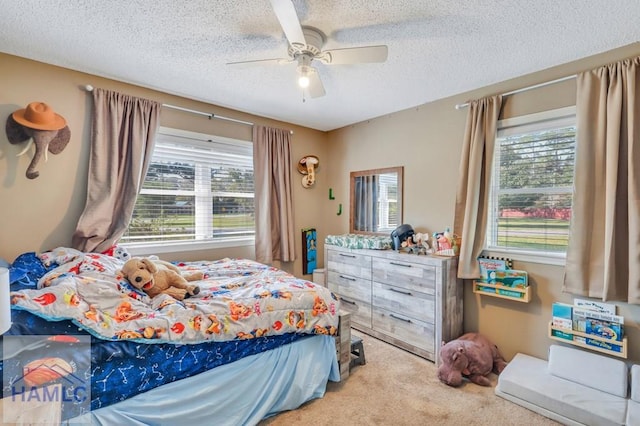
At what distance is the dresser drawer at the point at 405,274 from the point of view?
2581 mm

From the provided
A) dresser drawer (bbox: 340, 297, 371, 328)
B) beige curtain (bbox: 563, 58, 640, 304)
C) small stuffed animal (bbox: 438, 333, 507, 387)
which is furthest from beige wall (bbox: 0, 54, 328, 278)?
beige curtain (bbox: 563, 58, 640, 304)

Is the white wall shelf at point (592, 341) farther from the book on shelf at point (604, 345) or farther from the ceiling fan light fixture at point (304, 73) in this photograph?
the ceiling fan light fixture at point (304, 73)

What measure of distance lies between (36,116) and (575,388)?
4187 mm

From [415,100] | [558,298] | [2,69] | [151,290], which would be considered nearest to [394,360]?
[558,298]

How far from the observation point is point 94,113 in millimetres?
2500

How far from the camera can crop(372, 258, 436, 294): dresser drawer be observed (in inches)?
102

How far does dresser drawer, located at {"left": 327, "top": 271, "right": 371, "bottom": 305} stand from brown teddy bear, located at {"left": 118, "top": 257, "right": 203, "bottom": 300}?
1.74 m

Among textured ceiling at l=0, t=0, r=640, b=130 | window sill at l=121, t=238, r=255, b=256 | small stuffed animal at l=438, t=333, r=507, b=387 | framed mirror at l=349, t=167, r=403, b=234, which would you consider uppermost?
textured ceiling at l=0, t=0, r=640, b=130

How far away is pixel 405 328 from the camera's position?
9.05ft

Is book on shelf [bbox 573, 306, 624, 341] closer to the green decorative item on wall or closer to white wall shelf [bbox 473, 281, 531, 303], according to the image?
white wall shelf [bbox 473, 281, 531, 303]

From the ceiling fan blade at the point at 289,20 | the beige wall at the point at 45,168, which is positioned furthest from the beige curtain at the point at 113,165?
the ceiling fan blade at the point at 289,20

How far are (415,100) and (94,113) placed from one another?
2993 mm

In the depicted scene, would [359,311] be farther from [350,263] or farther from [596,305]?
[596,305]

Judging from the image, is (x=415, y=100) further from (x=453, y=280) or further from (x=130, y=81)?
(x=130, y=81)
